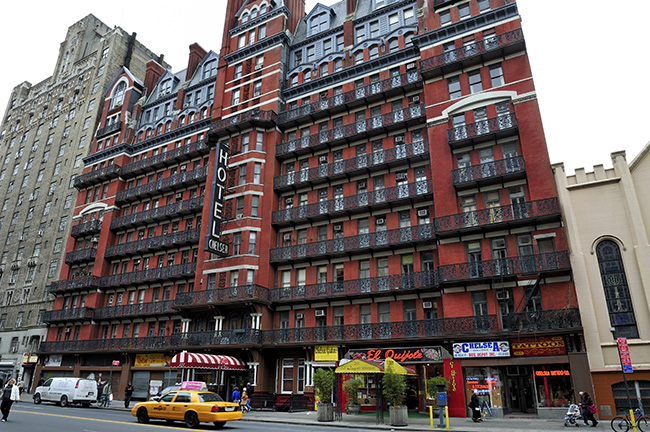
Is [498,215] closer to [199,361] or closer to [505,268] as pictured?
[505,268]

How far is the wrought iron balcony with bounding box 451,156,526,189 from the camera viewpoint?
27.2 meters

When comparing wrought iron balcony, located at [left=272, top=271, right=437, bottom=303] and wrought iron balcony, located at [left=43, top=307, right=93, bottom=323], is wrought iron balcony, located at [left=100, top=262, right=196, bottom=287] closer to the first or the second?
wrought iron balcony, located at [left=43, top=307, right=93, bottom=323]

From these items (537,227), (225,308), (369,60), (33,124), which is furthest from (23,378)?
(537,227)

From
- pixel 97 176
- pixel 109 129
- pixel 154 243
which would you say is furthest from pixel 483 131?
pixel 109 129

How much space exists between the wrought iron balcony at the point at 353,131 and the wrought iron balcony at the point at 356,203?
16.3 ft

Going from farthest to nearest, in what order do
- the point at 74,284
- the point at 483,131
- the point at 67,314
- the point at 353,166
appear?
the point at 74,284 → the point at 67,314 → the point at 353,166 → the point at 483,131

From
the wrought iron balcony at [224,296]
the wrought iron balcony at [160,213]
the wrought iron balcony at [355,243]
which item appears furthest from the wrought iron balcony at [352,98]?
the wrought iron balcony at [224,296]

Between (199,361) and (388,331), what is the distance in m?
12.1

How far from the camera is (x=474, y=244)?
27594 millimetres

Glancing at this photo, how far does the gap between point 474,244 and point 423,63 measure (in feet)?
45.8

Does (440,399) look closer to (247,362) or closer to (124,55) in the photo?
(247,362)

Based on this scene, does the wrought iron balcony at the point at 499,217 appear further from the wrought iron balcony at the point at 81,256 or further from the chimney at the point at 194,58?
the chimney at the point at 194,58

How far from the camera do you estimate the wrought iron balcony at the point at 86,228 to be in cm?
4578

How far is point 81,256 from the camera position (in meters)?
45.2
